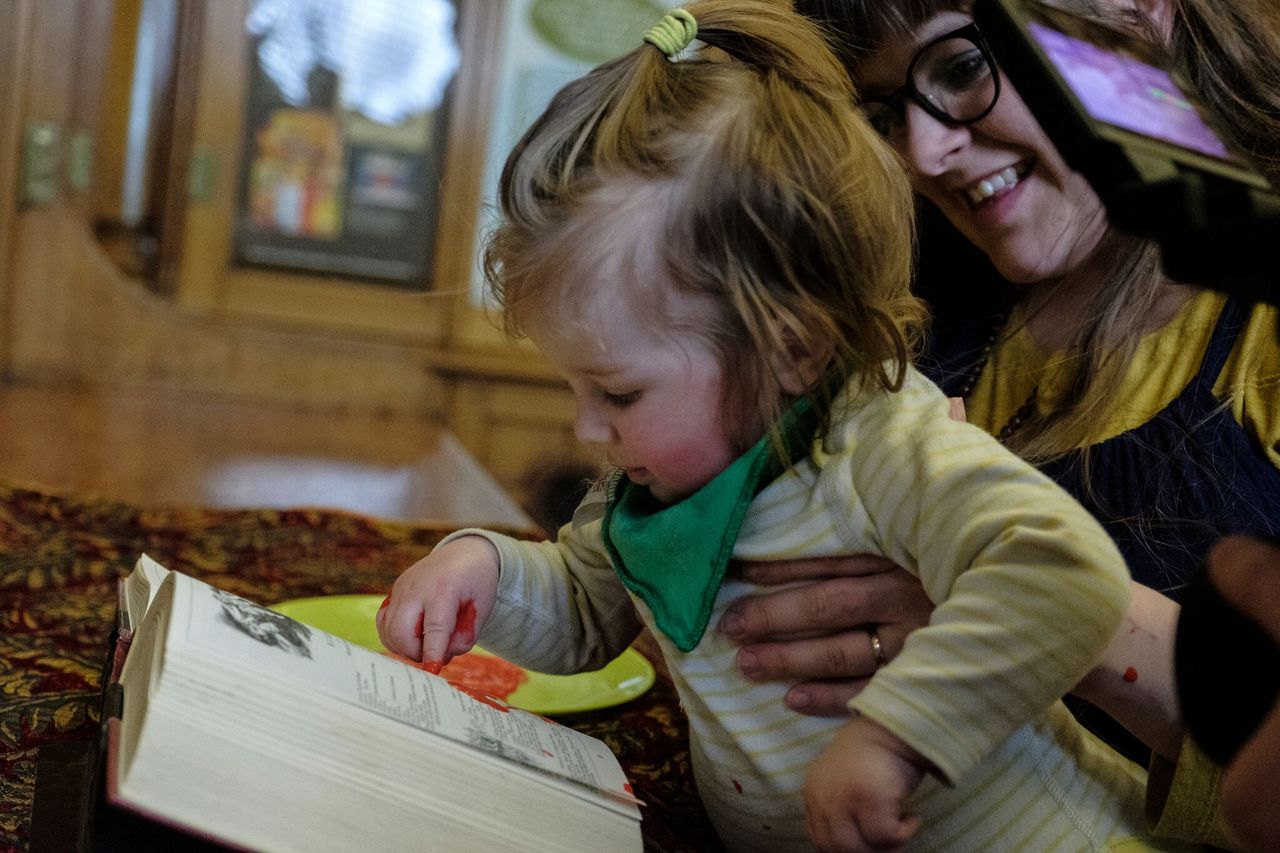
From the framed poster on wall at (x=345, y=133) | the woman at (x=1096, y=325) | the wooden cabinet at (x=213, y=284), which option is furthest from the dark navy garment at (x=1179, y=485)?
the framed poster on wall at (x=345, y=133)

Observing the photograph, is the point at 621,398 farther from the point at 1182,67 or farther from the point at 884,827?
the point at 1182,67

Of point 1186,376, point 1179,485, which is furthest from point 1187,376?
point 1179,485

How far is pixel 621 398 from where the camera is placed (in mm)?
865

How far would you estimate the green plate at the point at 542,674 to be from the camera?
1.20 meters

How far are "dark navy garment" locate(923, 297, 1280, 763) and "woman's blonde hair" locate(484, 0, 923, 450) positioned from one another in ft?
0.99

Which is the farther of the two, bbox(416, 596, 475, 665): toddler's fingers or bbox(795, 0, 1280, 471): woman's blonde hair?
bbox(795, 0, 1280, 471): woman's blonde hair

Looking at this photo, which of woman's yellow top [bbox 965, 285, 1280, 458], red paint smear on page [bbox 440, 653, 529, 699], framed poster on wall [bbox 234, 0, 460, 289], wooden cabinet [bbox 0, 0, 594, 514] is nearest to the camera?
woman's yellow top [bbox 965, 285, 1280, 458]

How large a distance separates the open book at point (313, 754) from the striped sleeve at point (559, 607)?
24 cm

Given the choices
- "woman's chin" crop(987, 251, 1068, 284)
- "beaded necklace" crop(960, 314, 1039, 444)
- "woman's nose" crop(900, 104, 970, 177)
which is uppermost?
"woman's nose" crop(900, 104, 970, 177)

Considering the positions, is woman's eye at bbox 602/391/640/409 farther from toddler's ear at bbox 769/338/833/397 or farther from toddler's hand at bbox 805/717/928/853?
toddler's hand at bbox 805/717/928/853

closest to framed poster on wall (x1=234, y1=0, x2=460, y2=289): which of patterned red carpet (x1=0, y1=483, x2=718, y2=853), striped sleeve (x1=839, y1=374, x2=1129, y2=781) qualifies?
patterned red carpet (x1=0, y1=483, x2=718, y2=853)

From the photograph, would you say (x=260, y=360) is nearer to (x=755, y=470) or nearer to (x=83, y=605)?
(x=83, y=605)

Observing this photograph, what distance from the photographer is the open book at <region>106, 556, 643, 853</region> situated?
2.07 ft

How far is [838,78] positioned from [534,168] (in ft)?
0.77
